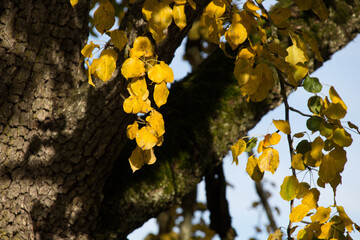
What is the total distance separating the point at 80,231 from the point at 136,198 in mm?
238

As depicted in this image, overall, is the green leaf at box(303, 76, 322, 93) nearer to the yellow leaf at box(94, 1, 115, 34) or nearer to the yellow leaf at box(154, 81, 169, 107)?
the yellow leaf at box(154, 81, 169, 107)

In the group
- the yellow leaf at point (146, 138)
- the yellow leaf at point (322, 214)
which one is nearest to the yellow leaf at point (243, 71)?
the yellow leaf at point (146, 138)

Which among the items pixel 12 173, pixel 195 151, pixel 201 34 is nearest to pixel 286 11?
pixel 195 151

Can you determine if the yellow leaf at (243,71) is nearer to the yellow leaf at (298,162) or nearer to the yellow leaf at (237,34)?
the yellow leaf at (237,34)

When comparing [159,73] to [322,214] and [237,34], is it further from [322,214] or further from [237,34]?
[322,214]

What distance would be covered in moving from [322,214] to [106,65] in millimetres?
658

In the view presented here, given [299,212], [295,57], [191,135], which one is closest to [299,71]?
[295,57]

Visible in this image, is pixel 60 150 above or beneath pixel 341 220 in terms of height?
beneath

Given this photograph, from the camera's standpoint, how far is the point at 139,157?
1136 millimetres

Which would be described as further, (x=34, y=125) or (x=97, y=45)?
(x=34, y=125)

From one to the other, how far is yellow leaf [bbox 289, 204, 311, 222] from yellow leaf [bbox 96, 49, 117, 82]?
584 millimetres

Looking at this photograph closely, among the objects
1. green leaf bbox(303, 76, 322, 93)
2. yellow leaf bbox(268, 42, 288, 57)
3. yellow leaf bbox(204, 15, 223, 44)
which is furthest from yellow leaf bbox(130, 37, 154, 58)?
Answer: green leaf bbox(303, 76, 322, 93)

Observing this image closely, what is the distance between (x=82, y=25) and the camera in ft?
5.08

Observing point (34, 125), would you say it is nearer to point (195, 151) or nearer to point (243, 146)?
point (195, 151)
